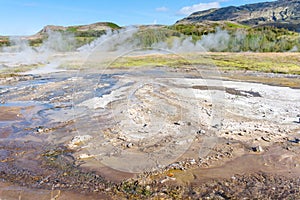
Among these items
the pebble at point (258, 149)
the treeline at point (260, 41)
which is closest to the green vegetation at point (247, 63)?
the treeline at point (260, 41)

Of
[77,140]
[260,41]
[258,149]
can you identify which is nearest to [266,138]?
[258,149]

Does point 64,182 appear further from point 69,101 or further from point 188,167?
point 69,101

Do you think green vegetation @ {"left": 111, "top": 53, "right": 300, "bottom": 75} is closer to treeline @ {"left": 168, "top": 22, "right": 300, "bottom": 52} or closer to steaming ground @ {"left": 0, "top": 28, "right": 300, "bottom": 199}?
treeline @ {"left": 168, "top": 22, "right": 300, "bottom": 52}

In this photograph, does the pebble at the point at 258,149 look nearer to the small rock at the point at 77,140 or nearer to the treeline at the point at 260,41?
the small rock at the point at 77,140

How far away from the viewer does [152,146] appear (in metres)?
8.77

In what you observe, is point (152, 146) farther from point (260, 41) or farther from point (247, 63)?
point (260, 41)

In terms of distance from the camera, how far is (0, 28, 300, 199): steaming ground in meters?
6.50

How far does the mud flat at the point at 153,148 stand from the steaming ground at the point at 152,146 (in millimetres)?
24

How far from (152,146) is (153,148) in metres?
0.16

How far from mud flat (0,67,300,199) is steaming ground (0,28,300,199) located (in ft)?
0.08

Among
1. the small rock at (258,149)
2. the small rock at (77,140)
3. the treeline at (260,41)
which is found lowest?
the small rock at (258,149)

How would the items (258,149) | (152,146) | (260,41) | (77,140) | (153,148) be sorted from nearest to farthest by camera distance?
(258,149) → (153,148) → (152,146) → (77,140) → (260,41)

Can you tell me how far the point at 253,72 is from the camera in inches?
1164

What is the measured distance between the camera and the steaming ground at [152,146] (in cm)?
650
